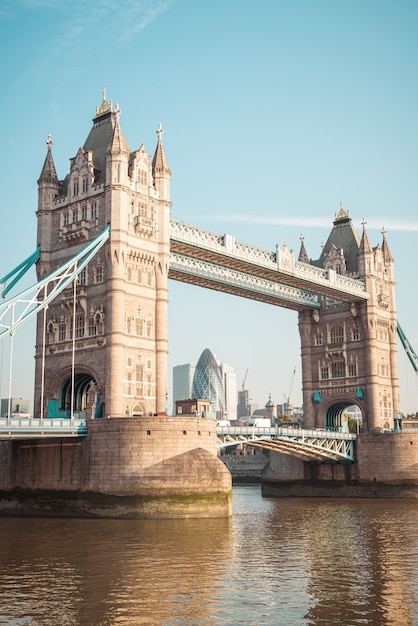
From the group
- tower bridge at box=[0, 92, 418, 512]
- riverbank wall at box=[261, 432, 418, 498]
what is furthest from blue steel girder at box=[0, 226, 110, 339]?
riverbank wall at box=[261, 432, 418, 498]

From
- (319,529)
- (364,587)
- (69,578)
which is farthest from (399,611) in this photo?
(319,529)

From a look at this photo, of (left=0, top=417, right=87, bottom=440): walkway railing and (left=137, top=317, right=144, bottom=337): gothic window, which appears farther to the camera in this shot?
(left=137, top=317, right=144, bottom=337): gothic window

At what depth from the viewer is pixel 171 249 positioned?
6200cm

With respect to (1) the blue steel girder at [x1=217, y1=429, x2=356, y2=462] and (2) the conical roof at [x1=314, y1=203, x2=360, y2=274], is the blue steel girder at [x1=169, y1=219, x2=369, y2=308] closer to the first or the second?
(2) the conical roof at [x1=314, y1=203, x2=360, y2=274]

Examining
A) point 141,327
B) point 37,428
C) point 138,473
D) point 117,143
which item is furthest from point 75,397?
point 117,143

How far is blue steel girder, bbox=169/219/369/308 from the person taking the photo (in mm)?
62000

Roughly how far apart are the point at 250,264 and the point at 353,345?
69.6ft

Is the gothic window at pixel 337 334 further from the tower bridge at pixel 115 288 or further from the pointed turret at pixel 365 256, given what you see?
the tower bridge at pixel 115 288

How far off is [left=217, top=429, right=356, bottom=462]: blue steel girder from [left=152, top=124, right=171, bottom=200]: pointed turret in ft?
66.2

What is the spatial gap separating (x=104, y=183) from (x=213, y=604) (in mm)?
39043

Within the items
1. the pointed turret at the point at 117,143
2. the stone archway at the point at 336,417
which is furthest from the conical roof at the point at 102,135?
the stone archway at the point at 336,417

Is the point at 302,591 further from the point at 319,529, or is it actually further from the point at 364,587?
the point at 319,529

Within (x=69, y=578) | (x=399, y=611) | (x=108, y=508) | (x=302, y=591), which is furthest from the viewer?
(x=108, y=508)

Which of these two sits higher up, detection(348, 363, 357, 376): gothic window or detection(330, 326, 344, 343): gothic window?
detection(330, 326, 344, 343): gothic window
